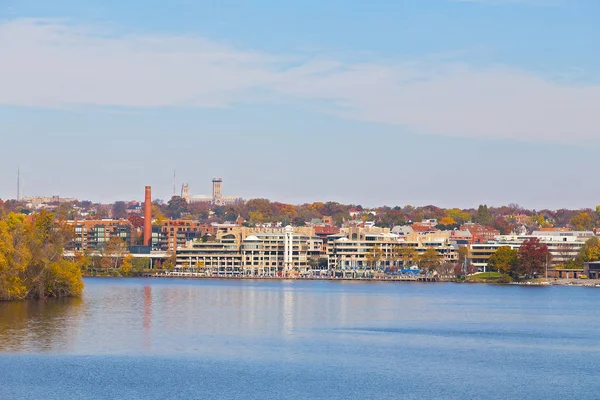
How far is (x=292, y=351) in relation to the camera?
127 feet

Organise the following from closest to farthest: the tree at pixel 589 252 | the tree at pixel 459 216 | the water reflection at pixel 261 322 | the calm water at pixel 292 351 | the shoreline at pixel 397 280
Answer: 1. the calm water at pixel 292 351
2. the water reflection at pixel 261 322
3. the shoreline at pixel 397 280
4. the tree at pixel 589 252
5. the tree at pixel 459 216

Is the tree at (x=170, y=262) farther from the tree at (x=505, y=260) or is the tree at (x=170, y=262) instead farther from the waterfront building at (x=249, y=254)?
the tree at (x=505, y=260)

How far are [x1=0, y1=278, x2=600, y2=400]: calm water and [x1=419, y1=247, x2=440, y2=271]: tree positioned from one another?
184 feet

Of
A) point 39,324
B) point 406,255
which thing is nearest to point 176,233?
point 406,255

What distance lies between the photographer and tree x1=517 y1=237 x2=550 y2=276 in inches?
4158

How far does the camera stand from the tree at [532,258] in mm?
105625

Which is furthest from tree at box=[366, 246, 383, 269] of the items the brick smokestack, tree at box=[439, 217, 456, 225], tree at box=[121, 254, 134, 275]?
tree at box=[439, 217, 456, 225]

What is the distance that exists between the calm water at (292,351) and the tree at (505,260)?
43667 millimetres

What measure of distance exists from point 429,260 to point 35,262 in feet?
225

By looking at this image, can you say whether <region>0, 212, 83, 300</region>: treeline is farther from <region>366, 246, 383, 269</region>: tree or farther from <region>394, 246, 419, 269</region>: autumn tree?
<region>394, 246, 419, 269</region>: autumn tree

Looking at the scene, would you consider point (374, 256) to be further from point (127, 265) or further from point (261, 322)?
point (261, 322)

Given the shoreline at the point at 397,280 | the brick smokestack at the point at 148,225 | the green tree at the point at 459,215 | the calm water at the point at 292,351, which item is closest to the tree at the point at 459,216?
the green tree at the point at 459,215

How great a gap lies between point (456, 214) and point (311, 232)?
63.8 meters

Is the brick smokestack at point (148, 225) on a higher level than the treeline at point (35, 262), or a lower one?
higher
